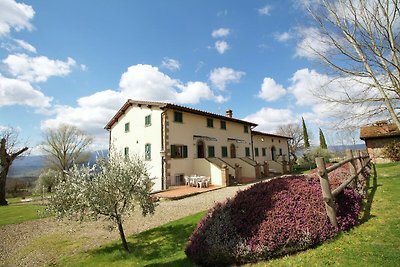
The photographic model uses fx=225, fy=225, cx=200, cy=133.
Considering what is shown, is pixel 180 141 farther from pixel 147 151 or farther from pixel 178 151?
pixel 147 151

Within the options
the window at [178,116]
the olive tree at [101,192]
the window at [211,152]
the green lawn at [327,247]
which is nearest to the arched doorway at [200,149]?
the window at [211,152]

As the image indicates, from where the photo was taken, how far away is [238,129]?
2488cm

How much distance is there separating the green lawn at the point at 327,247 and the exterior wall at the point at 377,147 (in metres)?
15.4

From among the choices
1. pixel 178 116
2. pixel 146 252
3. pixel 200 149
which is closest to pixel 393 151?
pixel 200 149

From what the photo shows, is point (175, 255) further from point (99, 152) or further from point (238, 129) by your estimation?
point (238, 129)

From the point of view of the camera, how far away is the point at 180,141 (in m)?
18.3

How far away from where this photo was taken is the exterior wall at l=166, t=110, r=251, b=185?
1755 centimetres

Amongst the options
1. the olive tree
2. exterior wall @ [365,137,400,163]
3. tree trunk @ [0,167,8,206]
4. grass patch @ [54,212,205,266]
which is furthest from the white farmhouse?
exterior wall @ [365,137,400,163]

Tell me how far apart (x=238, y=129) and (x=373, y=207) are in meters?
19.1

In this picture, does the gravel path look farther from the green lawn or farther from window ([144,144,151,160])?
window ([144,144,151,160])

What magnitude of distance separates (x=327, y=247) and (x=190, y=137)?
50.6 ft

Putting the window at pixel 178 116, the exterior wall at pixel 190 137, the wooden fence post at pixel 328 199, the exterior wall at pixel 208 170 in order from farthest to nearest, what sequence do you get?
the window at pixel 178 116, the exterior wall at pixel 208 170, the exterior wall at pixel 190 137, the wooden fence post at pixel 328 199

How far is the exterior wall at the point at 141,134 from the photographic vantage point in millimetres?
17531

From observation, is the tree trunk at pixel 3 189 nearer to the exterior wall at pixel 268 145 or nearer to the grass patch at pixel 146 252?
the grass patch at pixel 146 252
